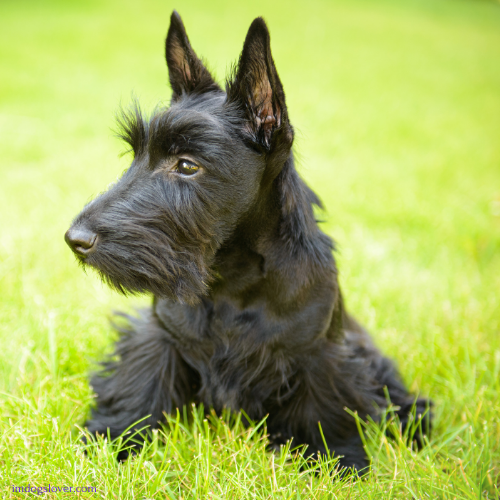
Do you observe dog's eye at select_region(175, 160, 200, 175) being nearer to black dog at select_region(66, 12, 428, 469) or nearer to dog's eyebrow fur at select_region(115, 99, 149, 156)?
black dog at select_region(66, 12, 428, 469)

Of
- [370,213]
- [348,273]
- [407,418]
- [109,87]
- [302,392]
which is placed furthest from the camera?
[109,87]

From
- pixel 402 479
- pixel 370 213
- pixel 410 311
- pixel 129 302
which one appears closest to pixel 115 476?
pixel 402 479

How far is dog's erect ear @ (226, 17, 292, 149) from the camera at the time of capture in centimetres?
184

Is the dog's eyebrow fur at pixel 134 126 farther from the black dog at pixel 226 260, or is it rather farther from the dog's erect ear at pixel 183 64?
the dog's erect ear at pixel 183 64

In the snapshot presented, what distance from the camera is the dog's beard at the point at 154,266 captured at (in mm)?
1918

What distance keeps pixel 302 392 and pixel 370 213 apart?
11.0ft

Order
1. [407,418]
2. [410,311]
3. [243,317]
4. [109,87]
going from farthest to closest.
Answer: [109,87] < [410,311] < [407,418] < [243,317]

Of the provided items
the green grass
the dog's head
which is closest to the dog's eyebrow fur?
the dog's head

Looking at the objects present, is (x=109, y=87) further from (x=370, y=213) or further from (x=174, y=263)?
(x=174, y=263)

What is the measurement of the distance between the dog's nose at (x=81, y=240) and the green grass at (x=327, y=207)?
2.75 ft

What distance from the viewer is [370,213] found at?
539 centimetres

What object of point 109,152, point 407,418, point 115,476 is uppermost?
point 109,152

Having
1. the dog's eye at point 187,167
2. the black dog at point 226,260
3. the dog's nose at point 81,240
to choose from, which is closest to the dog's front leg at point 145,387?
the black dog at point 226,260

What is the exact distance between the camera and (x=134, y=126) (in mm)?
2137
